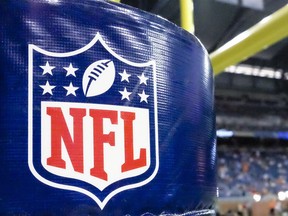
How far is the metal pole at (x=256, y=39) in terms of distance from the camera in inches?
68.3

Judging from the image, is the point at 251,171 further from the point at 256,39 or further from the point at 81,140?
the point at 81,140

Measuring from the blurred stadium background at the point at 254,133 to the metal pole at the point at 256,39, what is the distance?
839 centimetres

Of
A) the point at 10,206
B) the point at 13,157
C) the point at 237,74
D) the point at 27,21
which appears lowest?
the point at 10,206

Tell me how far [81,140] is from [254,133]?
1439 centimetres

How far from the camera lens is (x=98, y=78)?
115cm

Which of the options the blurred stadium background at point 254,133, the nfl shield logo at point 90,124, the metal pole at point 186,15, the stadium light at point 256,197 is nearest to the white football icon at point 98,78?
the nfl shield logo at point 90,124

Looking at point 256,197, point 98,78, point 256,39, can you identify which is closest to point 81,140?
point 98,78

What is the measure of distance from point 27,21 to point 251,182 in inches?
529

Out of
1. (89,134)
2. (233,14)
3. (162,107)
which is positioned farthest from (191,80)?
(233,14)

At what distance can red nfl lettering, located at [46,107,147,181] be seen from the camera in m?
1.08

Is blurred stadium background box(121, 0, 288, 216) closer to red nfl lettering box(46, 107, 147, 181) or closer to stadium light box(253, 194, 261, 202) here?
stadium light box(253, 194, 261, 202)

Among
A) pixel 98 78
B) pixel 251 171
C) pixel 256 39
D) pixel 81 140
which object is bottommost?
pixel 251 171

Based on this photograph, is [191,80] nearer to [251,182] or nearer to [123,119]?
[123,119]

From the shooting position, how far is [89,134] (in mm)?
1110
